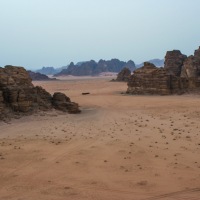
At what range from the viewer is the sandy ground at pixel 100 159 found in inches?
241

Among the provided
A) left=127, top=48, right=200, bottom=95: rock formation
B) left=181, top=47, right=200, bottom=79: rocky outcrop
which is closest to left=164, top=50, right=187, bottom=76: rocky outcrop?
left=181, top=47, right=200, bottom=79: rocky outcrop

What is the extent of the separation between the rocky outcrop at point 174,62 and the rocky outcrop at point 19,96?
2043cm

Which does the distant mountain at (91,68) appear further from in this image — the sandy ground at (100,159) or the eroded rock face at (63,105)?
the sandy ground at (100,159)

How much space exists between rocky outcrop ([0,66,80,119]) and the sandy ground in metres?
0.93

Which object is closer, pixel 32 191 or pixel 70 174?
pixel 32 191

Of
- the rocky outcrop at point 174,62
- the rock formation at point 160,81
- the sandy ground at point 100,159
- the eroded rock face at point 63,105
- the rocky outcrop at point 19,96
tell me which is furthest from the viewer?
the rocky outcrop at point 174,62

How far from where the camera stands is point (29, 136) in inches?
424

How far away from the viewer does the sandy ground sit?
611cm

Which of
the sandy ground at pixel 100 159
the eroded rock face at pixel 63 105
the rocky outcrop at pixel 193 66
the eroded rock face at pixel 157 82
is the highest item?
the rocky outcrop at pixel 193 66

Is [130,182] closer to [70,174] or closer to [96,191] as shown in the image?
[96,191]

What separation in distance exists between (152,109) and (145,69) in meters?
9.78

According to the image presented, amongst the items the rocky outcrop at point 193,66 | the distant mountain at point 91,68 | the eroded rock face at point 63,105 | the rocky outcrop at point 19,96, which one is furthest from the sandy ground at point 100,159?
the distant mountain at point 91,68

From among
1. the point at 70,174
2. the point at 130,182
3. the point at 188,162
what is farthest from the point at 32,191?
the point at 188,162

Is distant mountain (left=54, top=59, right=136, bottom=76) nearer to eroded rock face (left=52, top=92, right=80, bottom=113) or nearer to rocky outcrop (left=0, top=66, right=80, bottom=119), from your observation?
eroded rock face (left=52, top=92, right=80, bottom=113)
